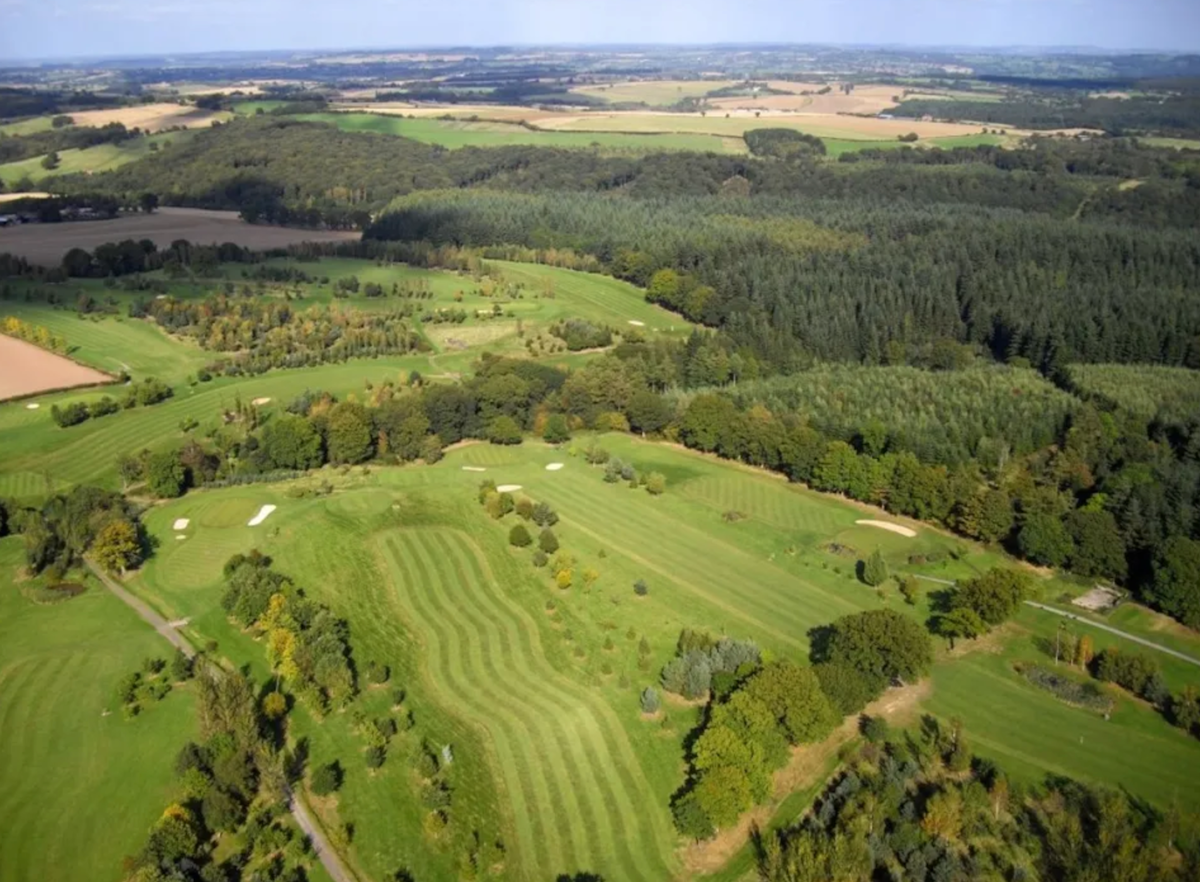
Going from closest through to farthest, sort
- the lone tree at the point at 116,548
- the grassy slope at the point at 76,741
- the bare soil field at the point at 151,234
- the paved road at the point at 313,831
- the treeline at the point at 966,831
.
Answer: the treeline at the point at 966,831, the paved road at the point at 313,831, the grassy slope at the point at 76,741, the lone tree at the point at 116,548, the bare soil field at the point at 151,234

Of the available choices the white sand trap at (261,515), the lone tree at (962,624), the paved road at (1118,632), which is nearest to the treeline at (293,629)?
the white sand trap at (261,515)

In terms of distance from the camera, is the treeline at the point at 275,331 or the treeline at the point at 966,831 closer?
the treeline at the point at 966,831

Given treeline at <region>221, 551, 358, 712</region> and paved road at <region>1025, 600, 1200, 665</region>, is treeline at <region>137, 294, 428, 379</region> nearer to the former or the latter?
treeline at <region>221, 551, 358, 712</region>

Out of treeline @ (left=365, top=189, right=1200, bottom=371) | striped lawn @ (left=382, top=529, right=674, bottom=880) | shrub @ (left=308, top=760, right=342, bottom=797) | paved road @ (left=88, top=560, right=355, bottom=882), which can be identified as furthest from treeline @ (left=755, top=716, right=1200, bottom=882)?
treeline @ (left=365, top=189, right=1200, bottom=371)

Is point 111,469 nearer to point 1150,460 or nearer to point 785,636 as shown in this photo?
point 785,636

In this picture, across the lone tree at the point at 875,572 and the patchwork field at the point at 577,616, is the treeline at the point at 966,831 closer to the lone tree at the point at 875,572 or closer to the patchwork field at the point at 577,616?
the patchwork field at the point at 577,616

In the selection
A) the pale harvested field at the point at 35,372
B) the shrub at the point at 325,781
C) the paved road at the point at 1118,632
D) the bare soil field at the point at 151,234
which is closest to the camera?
the shrub at the point at 325,781

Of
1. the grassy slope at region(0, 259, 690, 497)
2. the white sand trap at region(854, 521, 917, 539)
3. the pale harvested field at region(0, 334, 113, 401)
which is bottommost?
the grassy slope at region(0, 259, 690, 497)

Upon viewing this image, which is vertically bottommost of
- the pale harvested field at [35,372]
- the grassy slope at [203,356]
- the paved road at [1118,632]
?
the grassy slope at [203,356]
